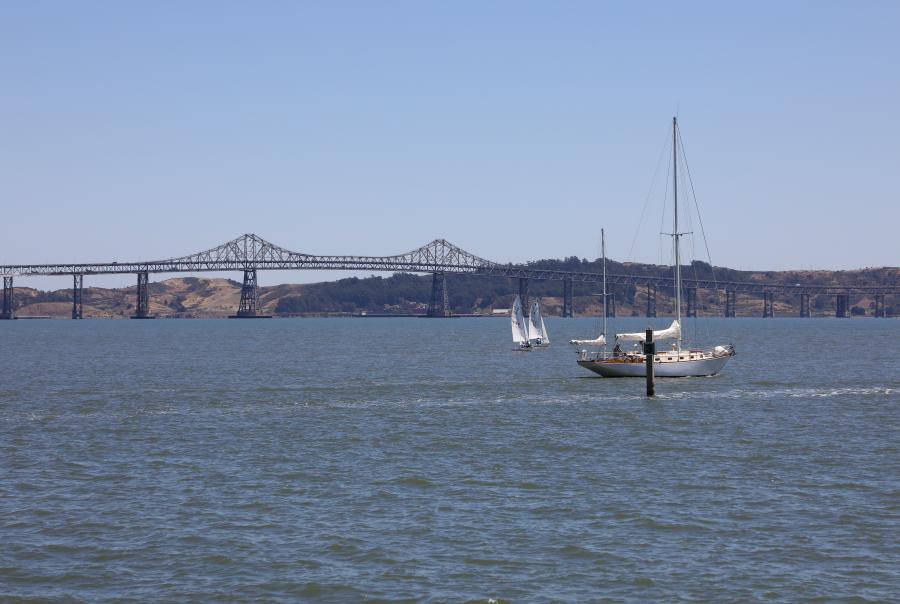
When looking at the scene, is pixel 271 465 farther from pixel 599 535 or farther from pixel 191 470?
pixel 599 535

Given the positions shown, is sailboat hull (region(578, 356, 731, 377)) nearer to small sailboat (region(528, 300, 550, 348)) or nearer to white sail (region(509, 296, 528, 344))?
white sail (region(509, 296, 528, 344))

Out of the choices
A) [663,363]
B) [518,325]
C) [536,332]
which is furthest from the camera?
[536,332]

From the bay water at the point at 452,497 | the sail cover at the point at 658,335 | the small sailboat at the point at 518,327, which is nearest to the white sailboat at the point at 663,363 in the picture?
the sail cover at the point at 658,335

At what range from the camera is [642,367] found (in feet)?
207

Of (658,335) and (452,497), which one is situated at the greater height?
(658,335)

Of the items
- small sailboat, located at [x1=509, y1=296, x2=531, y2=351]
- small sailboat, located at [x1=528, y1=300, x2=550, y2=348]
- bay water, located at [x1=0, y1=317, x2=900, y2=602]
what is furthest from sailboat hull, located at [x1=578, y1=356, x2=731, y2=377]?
small sailboat, located at [x1=528, y1=300, x2=550, y2=348]

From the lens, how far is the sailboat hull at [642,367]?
62.9 m

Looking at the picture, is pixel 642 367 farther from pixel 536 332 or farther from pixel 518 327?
pixel 536 332

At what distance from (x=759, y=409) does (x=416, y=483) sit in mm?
22730

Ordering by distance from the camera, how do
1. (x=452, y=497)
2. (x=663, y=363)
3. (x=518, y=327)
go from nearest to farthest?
1. (x=452, y=497)
2. (x=663, y=363)
3. (x=518, y=327)

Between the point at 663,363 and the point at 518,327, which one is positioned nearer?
the point at 663,363

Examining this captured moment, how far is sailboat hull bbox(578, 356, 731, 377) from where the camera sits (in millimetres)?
62938

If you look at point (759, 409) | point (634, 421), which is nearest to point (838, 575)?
point (634, 421)

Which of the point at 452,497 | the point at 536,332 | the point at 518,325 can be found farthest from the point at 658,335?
the point at 536,332
